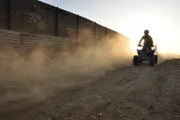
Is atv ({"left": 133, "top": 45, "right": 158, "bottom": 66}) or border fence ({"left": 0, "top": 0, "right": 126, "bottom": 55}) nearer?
border fence ({"left": 0, "top": 0, "right": 126, "bottom": 55})

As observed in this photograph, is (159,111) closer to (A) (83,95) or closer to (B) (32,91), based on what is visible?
(A) (83,95)

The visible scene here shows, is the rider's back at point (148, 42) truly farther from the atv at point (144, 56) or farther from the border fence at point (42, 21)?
the border fence at point (42, 21)

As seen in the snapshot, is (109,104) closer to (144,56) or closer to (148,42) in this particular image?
(144,56)

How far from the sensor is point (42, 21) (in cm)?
1364

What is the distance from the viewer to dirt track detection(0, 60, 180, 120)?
221 inches

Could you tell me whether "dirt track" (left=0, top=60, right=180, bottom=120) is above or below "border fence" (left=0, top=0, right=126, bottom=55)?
below

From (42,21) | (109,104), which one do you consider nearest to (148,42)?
(42,21)

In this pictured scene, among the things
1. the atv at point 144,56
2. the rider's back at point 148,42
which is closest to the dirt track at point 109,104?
the atv at point 144,56

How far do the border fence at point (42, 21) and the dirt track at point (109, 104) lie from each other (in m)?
4.63

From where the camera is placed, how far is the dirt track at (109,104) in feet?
18.4

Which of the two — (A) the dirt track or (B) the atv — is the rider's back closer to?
(B) the atv

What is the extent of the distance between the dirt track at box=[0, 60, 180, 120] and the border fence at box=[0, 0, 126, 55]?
463 centimetres

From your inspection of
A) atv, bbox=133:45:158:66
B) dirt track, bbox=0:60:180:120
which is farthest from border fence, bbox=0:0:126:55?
dirt track, bbox=0:60:180:120

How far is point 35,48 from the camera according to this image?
1267 centimetres
